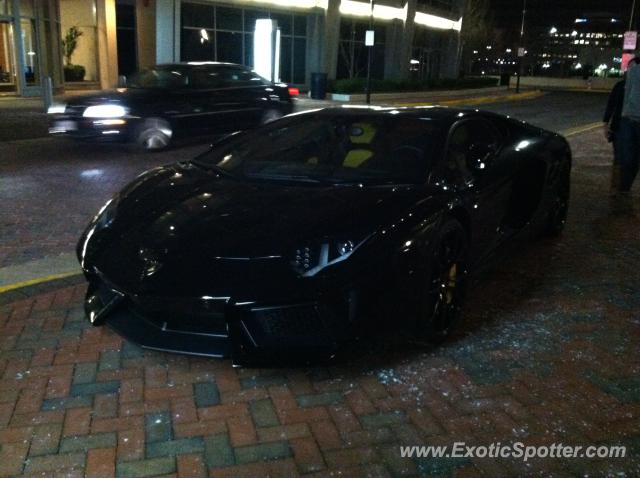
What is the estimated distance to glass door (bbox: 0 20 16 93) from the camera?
19.4 m

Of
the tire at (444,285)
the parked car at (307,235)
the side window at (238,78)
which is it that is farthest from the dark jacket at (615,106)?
the side window at (238,78)

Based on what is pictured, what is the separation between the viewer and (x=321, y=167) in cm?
404

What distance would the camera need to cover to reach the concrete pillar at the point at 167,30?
21469 mm

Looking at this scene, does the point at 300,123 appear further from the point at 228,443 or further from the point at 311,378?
the point at 228,443

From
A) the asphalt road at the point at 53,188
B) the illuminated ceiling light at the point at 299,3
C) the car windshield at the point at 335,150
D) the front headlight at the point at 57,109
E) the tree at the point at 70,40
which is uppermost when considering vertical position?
the illuminated ceiling light at the point at 299,3

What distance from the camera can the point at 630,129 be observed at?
7395 mm

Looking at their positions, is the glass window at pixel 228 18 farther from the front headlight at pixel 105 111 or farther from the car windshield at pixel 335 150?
the car windshield at pixel 335 150

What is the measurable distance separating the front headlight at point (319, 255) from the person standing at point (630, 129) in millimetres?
5494

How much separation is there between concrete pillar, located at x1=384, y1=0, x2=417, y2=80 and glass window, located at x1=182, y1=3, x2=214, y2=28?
1267 centimetres

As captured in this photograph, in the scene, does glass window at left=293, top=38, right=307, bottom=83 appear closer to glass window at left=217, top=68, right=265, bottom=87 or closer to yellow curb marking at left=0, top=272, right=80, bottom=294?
glass window at left=217, top=68, right=265, bottom=87

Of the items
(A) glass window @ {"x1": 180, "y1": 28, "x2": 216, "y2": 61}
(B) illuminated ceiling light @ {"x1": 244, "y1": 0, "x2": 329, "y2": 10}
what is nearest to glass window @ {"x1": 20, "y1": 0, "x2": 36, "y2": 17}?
(A) glass window @ {"x1": 180, "y1": 28, "x2": 216, "y2": 61}

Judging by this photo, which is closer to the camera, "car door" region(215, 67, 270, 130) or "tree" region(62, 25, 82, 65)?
"car door" region(215, 67, 270, 130)

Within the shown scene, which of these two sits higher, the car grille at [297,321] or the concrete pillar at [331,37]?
the concrete pillar at [331,37]

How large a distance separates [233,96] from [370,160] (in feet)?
26.1
